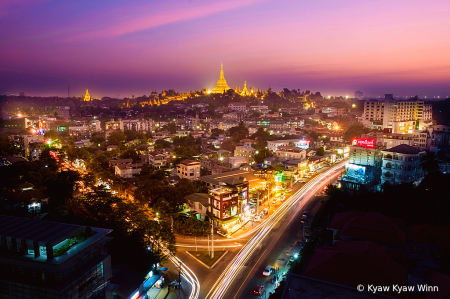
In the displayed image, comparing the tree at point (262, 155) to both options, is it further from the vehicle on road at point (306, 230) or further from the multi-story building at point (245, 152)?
the vehicle on road at point (306, 230)

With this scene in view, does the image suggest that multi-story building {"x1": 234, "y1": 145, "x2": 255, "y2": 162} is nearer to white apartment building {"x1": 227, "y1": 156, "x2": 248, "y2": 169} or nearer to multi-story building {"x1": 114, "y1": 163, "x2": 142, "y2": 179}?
white apartment building {"x1": 227, "y1": 156, "x2": 248, "y2": 169}

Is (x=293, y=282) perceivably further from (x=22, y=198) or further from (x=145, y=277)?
(x=22, y=198)

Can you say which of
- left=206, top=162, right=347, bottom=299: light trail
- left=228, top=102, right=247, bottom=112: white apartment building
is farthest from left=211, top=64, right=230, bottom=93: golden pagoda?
left=206, top=162, right=347, bottom=299: light trail

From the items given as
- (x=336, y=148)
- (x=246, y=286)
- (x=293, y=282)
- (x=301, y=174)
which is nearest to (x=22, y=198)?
(x=246, y=286)

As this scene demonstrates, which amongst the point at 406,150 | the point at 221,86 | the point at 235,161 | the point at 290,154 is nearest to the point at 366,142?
the point at 406,150

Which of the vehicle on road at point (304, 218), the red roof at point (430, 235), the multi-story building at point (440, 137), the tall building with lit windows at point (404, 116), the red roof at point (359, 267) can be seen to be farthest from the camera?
the tall building with lit windows at point (404, 116)

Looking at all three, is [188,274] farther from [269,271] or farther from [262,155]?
[262,155]

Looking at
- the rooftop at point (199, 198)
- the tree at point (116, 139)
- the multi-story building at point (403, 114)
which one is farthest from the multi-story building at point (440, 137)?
the tree at point (116, 139)
